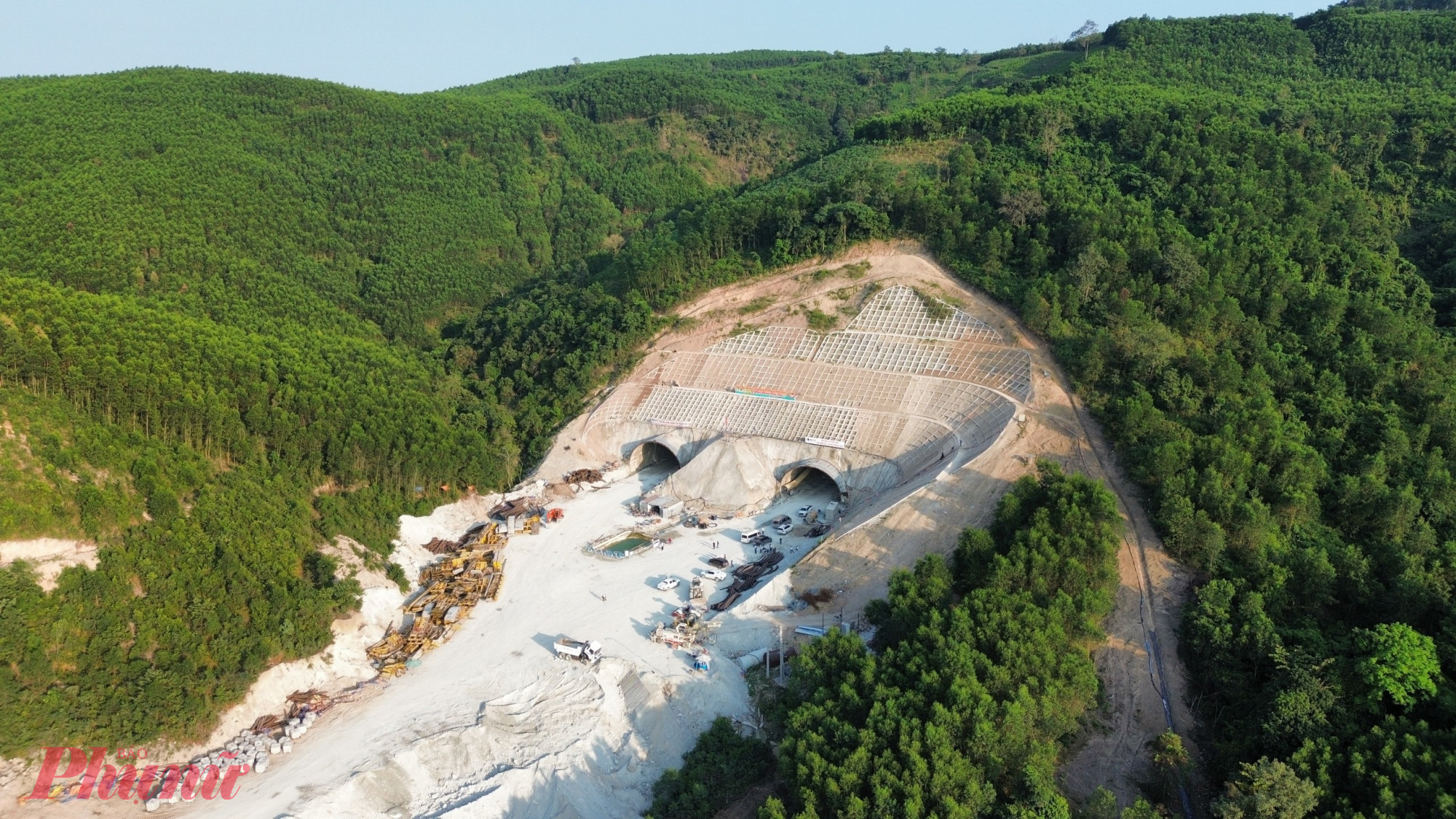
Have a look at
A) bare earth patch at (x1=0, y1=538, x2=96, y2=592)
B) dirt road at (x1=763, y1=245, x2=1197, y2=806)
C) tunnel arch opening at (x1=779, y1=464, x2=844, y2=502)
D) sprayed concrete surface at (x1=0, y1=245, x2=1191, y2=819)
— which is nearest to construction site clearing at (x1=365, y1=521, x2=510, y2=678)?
sprayed concrete surface at (x1=0, y1=245, x2=1191, y2=819)

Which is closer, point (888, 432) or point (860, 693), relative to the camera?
point (860, 693)

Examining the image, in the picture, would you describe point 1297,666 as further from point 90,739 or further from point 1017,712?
point 90,739

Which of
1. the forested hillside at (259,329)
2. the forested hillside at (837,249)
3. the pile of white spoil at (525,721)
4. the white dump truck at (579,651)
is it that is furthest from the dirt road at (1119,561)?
the forested hillside at (259,329)

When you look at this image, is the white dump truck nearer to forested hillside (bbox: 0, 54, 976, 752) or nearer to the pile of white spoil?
the pile of white spoil

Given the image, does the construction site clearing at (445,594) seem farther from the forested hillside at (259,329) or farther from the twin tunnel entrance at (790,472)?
the twin tunnel entrance at (790,472)

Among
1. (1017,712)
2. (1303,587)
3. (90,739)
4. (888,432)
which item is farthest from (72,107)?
(1303,587)

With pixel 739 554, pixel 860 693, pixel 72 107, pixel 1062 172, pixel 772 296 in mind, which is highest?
pixel 72 107

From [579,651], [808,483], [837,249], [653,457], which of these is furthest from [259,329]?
[837,249]
